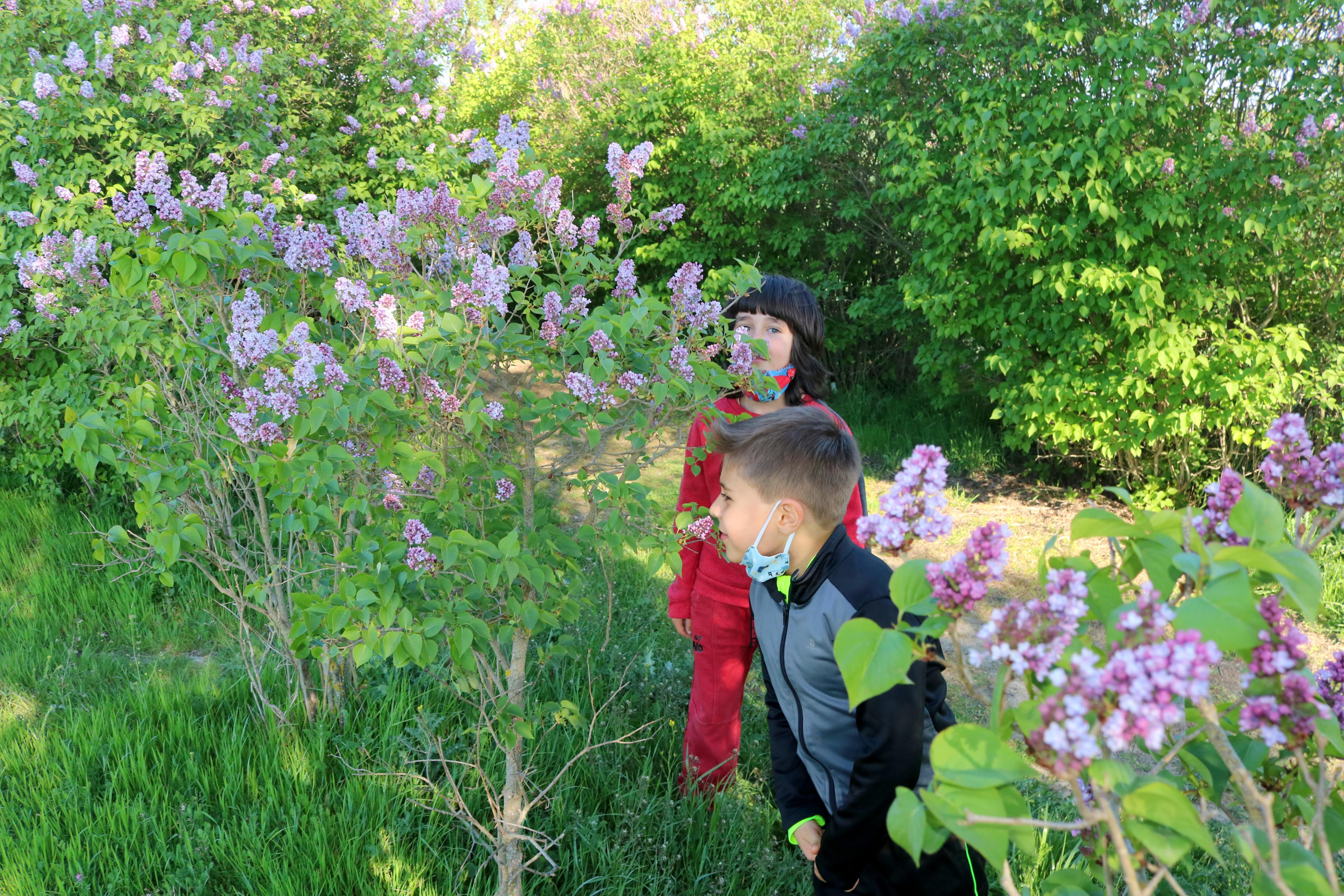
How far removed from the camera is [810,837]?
6.15 feet

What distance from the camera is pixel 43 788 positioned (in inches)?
97.2

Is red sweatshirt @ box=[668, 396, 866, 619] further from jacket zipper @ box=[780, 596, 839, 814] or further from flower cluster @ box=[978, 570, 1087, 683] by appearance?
flower cluster @ box=[978, 570, 1087, 683]

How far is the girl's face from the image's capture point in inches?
111

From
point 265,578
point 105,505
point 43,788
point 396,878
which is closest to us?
point 396,878

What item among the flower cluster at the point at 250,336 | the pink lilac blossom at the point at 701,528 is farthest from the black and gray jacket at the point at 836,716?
the flower cluster at the point at 250,336

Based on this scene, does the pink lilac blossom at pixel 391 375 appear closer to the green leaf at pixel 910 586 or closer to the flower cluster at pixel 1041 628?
the green leaf at pixel 910 586

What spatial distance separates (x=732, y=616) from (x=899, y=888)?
912mm

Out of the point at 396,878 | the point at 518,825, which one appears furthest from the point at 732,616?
the point at 396,878

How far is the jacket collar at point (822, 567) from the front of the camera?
5.99 feet

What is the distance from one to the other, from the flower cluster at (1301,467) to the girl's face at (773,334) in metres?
1.93

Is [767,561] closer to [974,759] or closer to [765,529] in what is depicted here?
[765,529]

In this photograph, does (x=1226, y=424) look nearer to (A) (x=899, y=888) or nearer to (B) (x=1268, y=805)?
(A) (x=899, y=888)

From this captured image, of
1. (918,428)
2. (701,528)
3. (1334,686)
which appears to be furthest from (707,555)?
(918,428)

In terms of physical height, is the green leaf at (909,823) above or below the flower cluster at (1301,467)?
below
